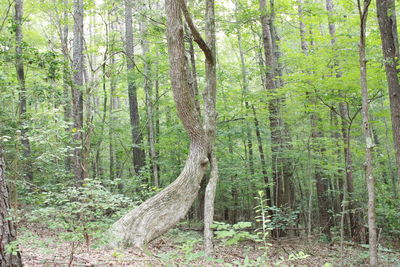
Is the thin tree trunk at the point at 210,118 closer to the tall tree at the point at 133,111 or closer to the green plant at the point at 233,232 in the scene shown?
the green plant at the point at 233,232

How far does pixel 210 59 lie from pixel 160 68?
15.4 feet

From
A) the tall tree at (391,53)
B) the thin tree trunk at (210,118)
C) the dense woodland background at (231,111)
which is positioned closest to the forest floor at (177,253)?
the dense woodland background at (231,111)

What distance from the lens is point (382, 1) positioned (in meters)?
6.42

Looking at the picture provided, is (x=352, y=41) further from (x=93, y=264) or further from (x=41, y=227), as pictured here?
(x=41, y=227)

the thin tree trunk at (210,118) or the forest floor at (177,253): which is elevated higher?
the thin tree trunk at (210,118)

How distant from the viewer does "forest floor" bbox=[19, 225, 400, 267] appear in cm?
378

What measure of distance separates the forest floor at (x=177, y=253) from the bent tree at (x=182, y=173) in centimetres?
47

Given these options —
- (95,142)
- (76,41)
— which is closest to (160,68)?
(76,41)

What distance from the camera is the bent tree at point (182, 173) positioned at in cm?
592

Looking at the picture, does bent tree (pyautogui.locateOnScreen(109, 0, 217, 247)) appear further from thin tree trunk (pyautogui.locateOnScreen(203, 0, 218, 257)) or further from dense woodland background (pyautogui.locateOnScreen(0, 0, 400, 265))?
dense woodland background (pyautogui.locateOnScreen(0, 0, 400, 265))

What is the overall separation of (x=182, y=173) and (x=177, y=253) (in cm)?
162

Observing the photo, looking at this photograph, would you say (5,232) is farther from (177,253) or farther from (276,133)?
(276,133)

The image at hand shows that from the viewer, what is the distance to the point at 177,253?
586 centimetres

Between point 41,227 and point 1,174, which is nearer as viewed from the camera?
point 1,174
